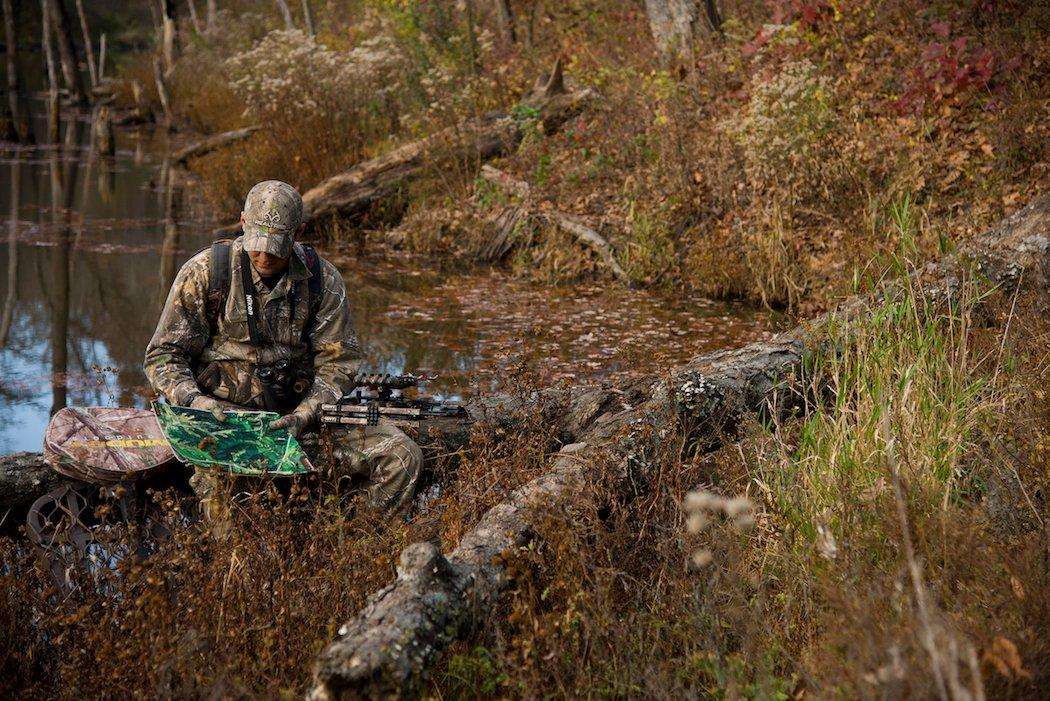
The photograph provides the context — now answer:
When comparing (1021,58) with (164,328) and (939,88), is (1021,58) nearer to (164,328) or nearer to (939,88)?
(939,88)

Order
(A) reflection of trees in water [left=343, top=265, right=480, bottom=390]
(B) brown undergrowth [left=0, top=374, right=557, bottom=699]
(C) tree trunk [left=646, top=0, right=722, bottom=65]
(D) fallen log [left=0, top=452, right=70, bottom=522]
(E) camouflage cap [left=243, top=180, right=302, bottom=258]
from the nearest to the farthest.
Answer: (B) brown undergrowth [left=0, top=374, right=557, bottom=699] < (E) camouflage cap [left=243, top=180, right=302, bottom=258] < (D) fallen log [left=0, top=452, right=70, bottom=522] < (A) reflection of trees in water [left=343, top=265, right=480, bottom=390] < (C) tree trunk [left=646, top=0, right=722, bottom=65]

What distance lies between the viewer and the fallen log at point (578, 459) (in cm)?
319

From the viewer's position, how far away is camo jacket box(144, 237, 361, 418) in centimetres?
530

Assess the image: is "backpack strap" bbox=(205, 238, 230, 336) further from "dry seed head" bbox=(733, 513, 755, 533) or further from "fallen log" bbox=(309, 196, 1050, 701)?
"dry seed head" bbox=(733, 513, 755, 533)

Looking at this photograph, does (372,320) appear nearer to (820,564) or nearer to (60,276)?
(60,276)

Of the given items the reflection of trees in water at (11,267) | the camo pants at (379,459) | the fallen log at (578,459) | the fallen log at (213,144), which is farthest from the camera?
the fallen log at (213,144)

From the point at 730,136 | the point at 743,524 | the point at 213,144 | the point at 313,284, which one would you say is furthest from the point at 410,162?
the point at 743,524

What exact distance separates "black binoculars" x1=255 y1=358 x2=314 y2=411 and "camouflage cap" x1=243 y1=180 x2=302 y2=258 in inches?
23.8

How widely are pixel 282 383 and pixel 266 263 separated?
63 centimetres

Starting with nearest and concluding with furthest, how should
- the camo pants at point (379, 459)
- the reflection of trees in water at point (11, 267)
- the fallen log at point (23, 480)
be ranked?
the fallen log at point (23, 480)
the camo pants at point (379, 459)
the reflection of trees in water at point (11, 267)

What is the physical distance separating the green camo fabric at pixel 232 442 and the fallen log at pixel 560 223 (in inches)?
272

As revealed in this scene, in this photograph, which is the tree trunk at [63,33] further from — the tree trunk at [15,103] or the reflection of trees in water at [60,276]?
the reflection of trees in water at [60,276]

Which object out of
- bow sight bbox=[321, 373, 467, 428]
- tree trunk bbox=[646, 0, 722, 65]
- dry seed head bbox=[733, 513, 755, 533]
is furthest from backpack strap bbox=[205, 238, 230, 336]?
tree trunk bbox=[646, 0, 722, 65]

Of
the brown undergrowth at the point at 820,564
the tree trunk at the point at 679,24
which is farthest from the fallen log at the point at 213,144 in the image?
the brown undergrowth at the point at 820,564
